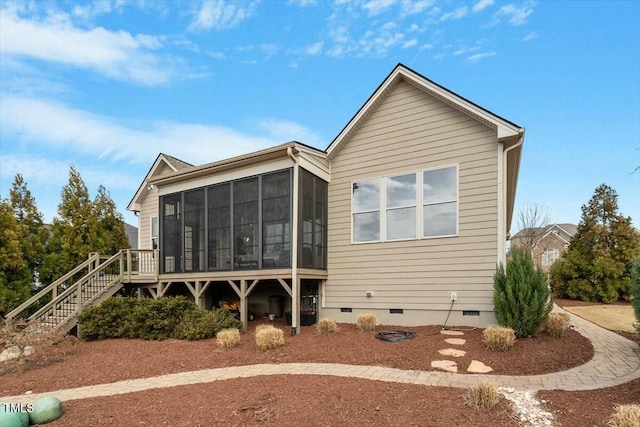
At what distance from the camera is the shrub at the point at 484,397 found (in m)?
4.22

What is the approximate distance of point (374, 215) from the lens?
9.99 meters

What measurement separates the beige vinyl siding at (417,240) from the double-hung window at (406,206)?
178 millimetres

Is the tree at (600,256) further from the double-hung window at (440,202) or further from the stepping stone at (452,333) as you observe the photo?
the stepping stone at (452,333)

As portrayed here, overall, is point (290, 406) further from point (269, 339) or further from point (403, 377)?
point (269, 339)

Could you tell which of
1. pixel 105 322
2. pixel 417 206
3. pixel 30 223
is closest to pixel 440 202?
pixel 417 206

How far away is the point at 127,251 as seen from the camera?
12.2 meters

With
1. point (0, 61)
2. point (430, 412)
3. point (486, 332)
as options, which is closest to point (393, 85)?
point (486, 332)

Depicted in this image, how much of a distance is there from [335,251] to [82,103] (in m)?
11.2

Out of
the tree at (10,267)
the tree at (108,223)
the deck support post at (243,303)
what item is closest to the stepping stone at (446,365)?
the deck support post at (243,303)

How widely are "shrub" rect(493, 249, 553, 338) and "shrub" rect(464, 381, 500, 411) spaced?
328 centimetres

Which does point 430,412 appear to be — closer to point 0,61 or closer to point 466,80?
point 466,80

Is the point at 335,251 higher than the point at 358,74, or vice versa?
the point at 358,74

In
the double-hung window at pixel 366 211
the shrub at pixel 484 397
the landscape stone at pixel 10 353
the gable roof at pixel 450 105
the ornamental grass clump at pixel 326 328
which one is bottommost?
the landscape stone at pixel 10 353

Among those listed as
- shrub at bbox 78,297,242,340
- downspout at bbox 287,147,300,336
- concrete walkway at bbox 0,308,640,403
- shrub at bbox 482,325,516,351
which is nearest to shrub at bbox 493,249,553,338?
shrub at bbox 482,325,516,351
